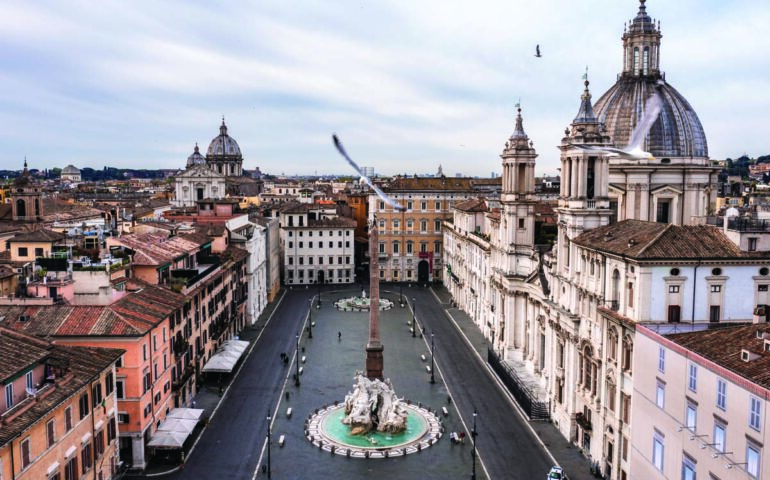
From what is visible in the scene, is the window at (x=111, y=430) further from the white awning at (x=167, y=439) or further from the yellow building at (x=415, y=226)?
the yellow building at (x=415, y=226)

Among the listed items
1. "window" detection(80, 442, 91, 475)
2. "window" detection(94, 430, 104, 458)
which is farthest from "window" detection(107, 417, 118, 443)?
"window" detection(80, 442, 91, 475)

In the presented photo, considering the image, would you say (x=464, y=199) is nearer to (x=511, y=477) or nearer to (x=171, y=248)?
(x=171, y=248)

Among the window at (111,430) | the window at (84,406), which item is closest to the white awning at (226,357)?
the window at (111,430)

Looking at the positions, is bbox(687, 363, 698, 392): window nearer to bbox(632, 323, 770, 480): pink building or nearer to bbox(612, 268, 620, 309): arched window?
bbox(632, 323, 770, 480): pink building

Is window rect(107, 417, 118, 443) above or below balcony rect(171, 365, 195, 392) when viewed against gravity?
above

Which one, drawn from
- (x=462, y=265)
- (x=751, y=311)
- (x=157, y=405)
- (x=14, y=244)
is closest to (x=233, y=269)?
(x=14, y=244)

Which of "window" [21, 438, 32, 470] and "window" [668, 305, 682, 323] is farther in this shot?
"window" [668, 305, 682, 323]
